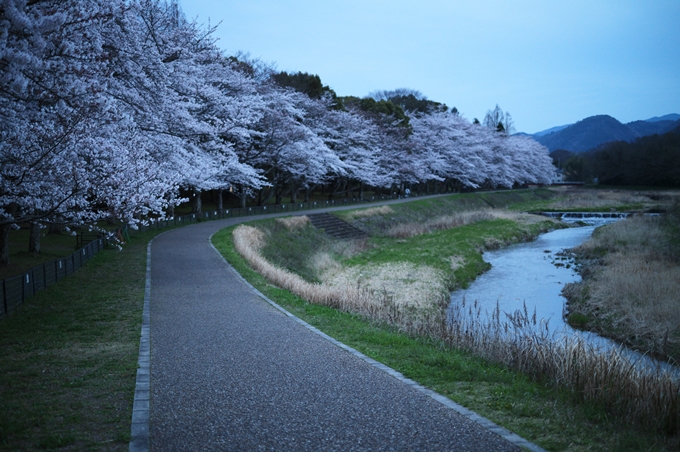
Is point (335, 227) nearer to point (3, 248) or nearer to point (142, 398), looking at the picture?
point (3, 248)

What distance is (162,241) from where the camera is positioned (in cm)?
2406

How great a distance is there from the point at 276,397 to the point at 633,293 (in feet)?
48.9

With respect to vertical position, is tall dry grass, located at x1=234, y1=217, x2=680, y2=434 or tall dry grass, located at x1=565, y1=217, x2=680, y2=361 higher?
tall dry grass, located at x1=234, y1=217, x2=680, y2=434

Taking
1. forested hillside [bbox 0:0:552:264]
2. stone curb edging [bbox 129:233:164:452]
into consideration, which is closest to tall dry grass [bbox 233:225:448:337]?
forested hillside [bbox 0:0:552:264]

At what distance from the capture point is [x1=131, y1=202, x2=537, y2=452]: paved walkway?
5438 millimetres

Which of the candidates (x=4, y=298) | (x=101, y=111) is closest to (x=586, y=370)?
(x=101, y=111)

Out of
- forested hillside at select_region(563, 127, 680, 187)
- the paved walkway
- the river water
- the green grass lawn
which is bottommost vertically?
the river water

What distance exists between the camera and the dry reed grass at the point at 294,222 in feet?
108

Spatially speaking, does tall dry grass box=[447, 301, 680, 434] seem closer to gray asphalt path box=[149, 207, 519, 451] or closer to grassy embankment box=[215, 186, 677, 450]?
grassy embankment box=[215, 186, 677, 450]

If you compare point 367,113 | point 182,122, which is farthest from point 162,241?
point 367,113

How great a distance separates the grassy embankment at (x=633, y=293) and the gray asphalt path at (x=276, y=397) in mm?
4939

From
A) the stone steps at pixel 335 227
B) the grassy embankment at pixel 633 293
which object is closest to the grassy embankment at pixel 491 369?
the grassy embankment at pixel 633 293

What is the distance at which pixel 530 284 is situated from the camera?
22.6m

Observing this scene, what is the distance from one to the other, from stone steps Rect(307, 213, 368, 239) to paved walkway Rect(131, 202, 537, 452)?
25.0 meters
